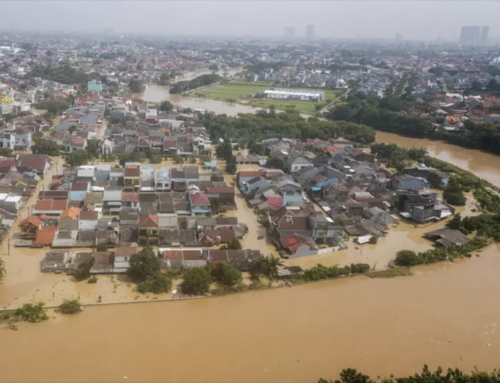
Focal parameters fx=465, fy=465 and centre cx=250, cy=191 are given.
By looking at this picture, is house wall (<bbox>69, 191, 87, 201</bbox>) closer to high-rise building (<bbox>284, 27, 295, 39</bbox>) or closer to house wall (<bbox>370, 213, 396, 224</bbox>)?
house wall (<bbox>370, 213, 396, 224</bbox>)

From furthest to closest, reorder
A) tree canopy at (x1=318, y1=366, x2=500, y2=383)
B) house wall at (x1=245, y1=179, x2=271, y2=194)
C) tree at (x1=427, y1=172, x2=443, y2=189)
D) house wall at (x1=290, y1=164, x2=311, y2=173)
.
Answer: house wall at (x1=290, y1=164, x2=311, y2=173)
tree at (x1=427, y1=172, x2=443, y2=189)
house wall at (x1=245, y1=179, x2=271, y2=194)
tree canopy at (x1=318, y1=366, x2=500, y2=383)

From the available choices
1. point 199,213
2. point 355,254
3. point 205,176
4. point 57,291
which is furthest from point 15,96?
point 355,254

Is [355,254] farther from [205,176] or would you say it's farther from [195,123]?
[195,123]

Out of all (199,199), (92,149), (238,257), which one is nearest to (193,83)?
(92,149)

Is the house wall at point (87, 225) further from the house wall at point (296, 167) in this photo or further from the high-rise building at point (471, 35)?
the high-rise building at point (471, 35)

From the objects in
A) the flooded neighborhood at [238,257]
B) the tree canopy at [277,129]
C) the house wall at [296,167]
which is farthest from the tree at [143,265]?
the tree canopy at [277,129]

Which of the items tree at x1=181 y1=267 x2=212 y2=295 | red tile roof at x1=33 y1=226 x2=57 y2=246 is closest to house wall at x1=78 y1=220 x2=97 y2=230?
red tile roof at x1=33 y1=226 x2=57 y2=246

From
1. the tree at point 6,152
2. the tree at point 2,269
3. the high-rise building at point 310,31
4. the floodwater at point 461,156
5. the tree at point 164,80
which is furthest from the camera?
the high-rise building at point 310,31
